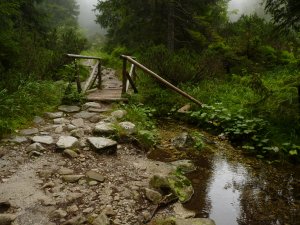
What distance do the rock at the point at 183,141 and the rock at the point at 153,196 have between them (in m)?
2.19

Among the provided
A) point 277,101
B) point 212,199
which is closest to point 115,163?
point 212,199

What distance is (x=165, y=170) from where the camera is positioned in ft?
17.7

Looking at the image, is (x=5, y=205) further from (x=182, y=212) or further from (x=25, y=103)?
(x=25, y=103)

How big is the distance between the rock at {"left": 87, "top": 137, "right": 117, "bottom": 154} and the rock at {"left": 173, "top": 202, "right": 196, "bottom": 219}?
1.76m

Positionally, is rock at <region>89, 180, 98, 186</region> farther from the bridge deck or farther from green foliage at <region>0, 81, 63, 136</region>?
the bridge deck

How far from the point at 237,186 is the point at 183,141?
1.78m

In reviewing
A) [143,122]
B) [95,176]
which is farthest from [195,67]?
[95,176]

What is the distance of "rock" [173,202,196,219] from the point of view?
165 inches

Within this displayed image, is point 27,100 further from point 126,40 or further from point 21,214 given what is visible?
point 126,40

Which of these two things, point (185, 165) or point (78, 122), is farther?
point (78, 122)

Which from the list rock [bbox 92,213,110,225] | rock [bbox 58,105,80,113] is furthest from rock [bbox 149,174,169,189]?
rock [bbox 58,105,80,113]

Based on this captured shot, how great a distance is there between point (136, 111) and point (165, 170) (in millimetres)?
2537

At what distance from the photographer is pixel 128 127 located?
6.58 m

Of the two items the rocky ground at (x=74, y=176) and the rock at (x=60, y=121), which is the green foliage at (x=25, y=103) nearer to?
the rocky ground at (x=74, y=176)
